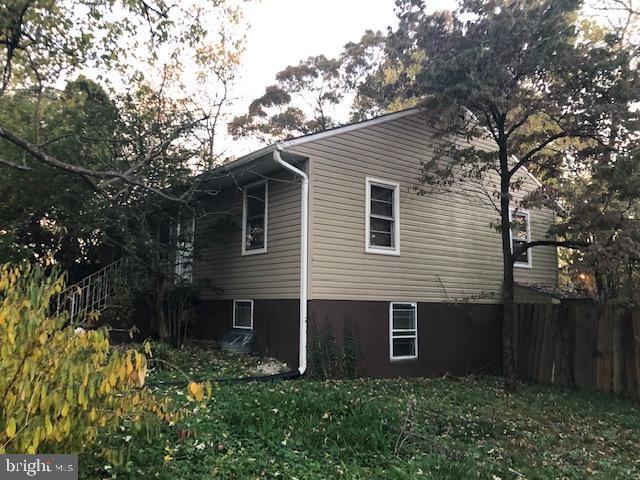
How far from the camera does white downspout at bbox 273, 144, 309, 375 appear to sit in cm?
964

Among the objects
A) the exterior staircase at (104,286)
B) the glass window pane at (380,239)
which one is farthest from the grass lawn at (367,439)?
the exterior staircase at (104,286)

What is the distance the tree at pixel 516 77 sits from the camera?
30.3 ft

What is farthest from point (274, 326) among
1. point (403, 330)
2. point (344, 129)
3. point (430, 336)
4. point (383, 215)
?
point (344, 129)

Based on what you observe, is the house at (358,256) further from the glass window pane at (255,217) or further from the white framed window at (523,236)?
the white framed window at (523,236)

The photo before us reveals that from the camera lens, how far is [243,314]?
11.7m

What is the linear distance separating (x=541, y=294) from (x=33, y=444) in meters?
13.0

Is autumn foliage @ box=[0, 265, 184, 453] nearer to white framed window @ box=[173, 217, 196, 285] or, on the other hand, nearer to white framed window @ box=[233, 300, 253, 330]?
white framed window @ box=[233, 300, 253, 330]

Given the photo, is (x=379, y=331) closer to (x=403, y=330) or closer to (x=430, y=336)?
(x=403, y=330)

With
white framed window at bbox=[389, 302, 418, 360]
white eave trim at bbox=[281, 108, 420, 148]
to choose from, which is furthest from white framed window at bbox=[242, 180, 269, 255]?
white framed window at bbox=[389, 302, 418, 360]

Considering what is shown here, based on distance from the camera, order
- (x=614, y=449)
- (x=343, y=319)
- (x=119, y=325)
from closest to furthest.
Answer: (x=614, y=449) < (x=343, y=319) < (x=119, y=325)

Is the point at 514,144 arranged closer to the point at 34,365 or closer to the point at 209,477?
the point at 209,477

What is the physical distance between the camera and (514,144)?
10.7 m

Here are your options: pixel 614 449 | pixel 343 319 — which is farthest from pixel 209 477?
pixel 343 319

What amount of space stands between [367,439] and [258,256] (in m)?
6.07
